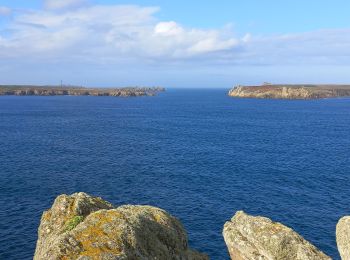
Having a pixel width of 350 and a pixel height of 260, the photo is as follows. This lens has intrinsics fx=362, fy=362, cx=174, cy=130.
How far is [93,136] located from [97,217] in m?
118

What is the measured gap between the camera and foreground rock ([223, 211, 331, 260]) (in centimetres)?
2054

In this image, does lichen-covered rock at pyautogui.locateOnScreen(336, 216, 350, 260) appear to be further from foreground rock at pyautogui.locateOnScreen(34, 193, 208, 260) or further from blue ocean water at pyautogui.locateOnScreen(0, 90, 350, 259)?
blue ocean water at pyautogui.locateOnScreen(0, 90, 350, 259)

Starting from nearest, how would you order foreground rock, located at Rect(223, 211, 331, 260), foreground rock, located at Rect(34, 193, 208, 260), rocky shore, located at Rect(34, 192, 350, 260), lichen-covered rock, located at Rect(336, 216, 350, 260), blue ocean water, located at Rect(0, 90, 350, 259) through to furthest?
foreground rock, located at Rect(34, 193, 208, 260), rocky shore, located at Rect(34, 192, 350, 260), foreground rock, located at Rect(223, 211, 331, 260), lichen-covered rock, located at Rect(336, 216, 350, 260), blue ocean water, located at Rect(0, 90, 350, 259)

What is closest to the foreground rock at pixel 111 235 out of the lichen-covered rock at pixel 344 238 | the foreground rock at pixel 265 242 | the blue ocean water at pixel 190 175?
the foreground rock at pixel 265 242

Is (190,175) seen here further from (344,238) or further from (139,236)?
(139,236)

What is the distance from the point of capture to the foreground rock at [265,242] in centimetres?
2054

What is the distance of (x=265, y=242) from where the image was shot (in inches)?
857

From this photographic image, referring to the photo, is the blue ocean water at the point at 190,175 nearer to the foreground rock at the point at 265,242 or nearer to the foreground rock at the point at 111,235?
the foreground rock at the point at 265,242

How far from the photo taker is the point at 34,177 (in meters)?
76.8

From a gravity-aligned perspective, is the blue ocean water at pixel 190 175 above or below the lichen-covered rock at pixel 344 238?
below

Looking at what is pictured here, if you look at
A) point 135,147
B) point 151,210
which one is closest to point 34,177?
point 135,147

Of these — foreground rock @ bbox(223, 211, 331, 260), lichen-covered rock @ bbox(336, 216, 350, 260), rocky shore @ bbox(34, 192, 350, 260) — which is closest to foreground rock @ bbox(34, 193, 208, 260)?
rocky shore @ bbox(34, 192, 350, 260)

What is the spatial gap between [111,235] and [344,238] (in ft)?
49.1

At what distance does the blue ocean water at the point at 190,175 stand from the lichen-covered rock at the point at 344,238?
25.0 metres
